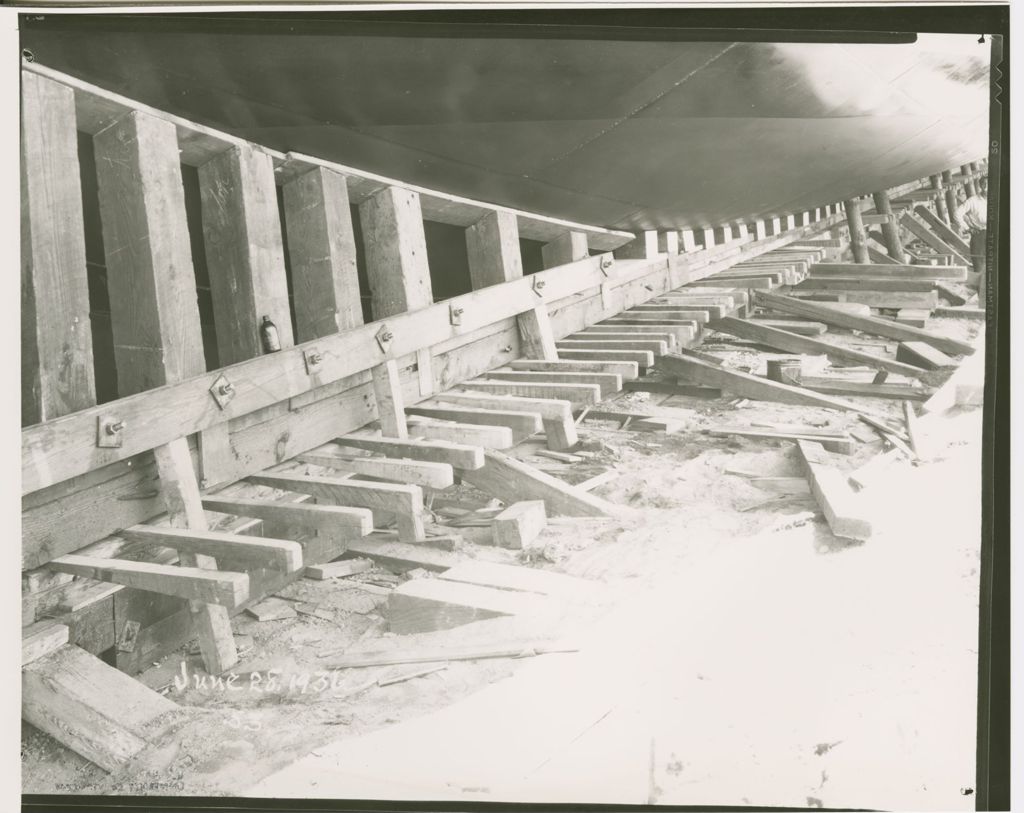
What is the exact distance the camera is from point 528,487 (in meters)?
1.80

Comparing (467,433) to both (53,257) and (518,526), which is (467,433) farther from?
(53,257)

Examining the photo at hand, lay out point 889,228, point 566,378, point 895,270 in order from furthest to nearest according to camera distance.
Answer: point 889,228 → point 895,270 → point 566,378

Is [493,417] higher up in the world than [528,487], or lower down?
higher up

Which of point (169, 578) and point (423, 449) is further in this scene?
point (423, 449)

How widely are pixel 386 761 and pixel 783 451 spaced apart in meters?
1.10

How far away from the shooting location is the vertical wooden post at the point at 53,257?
4.94 feet

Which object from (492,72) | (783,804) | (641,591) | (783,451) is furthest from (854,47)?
(783,804)

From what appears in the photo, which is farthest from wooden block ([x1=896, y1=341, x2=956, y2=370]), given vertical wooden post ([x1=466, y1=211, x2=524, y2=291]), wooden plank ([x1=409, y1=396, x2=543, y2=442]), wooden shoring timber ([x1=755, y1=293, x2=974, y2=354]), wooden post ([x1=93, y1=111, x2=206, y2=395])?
wooden post ([x1=93, y1=111, x2=206, y2=395])

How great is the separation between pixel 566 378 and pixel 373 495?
0.72m

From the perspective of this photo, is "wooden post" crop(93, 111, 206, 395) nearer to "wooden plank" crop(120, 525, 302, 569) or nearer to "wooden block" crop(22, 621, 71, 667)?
"wooden plank" crop(120, 525, 302, 569)

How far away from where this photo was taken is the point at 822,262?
2764 mm

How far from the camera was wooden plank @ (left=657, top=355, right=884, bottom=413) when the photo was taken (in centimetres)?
191

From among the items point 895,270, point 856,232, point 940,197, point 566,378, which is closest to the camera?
point 566,378

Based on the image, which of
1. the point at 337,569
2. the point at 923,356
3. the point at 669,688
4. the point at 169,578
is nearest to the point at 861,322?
the point at 923,356
